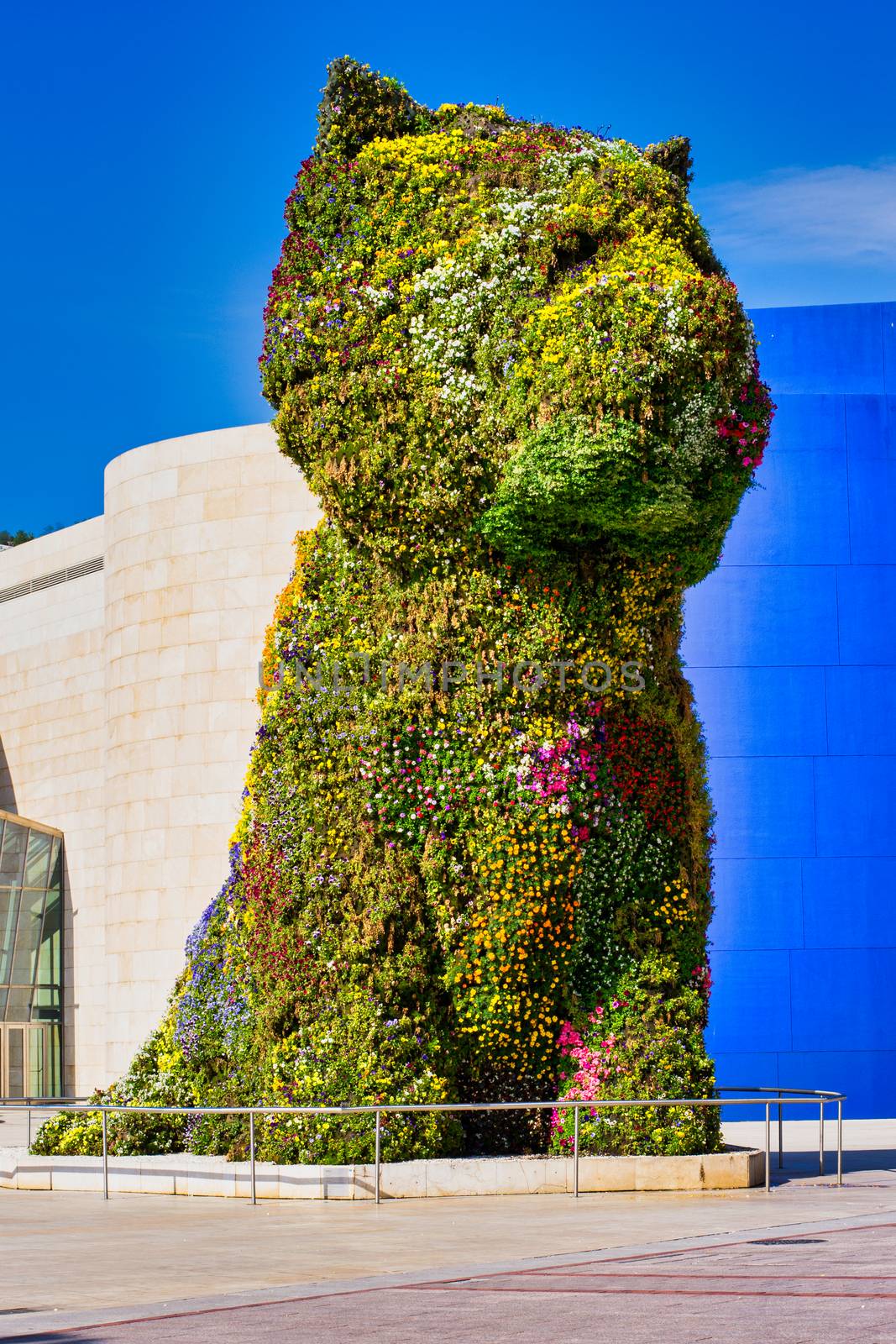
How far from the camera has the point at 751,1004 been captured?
24.3 metres

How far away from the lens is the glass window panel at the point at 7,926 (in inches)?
1436

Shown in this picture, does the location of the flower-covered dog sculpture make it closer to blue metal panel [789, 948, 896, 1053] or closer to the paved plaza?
the paved plaza

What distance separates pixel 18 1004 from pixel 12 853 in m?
3.36

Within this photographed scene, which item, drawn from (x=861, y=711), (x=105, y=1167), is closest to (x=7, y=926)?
(x=861, y=711)

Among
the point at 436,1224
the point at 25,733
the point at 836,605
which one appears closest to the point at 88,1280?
the point at 436,1224

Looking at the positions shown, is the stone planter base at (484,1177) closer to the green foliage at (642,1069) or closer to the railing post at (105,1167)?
the green foliage at (642,1069)

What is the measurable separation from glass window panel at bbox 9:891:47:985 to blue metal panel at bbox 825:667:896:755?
19.7 m

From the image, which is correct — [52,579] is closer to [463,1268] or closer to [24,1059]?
[24,1059]

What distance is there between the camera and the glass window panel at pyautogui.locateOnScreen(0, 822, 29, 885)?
36438 mm

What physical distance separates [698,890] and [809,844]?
11295 mm

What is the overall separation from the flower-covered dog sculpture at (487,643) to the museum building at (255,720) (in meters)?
9.06

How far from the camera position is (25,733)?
3988cm

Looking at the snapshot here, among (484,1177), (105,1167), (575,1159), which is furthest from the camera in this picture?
(105,1167)

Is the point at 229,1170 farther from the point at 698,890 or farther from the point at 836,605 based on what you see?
the point at 836,605
